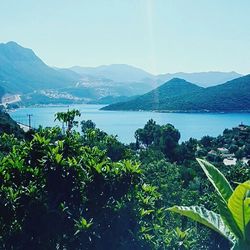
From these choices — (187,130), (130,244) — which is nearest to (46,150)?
(130,244)

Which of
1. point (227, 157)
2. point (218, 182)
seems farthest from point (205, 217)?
point (227, 157)

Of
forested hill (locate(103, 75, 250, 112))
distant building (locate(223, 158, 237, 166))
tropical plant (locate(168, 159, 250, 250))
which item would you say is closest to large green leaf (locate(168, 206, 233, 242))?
tropical plant (locate(168, 159, 250, 250))

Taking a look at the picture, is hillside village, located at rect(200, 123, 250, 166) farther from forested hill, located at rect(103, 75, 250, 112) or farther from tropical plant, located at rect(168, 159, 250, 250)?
forested hill, located at rect(103, 75, 250, 112)

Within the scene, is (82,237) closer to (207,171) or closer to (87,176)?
(87,176)

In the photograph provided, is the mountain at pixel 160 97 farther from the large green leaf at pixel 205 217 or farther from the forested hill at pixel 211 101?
the large green leaf at pixel 205 217

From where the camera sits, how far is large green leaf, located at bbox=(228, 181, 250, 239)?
6.68 feet

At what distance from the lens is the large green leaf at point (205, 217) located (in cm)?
235

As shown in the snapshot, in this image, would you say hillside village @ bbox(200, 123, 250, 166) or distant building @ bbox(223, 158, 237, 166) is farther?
hillside village @ bbox(200, 123, 250, 166)

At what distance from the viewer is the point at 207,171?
229cm

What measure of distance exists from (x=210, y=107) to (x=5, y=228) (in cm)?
11267

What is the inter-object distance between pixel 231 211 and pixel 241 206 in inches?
3.1

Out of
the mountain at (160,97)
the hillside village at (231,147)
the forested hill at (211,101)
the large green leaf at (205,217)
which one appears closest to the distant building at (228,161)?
the hillside village at (231,147)

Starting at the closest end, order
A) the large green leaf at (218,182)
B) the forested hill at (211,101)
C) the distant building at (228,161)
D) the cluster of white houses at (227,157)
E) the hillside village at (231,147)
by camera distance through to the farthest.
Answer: the large green leaf at (218,182)
the distant building at (228,161)
the cluster of white houses at (227,157)
the hillside village at (231,147)
the forested hill at (211,101)

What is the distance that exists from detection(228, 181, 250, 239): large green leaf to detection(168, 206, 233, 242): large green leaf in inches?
9.1
